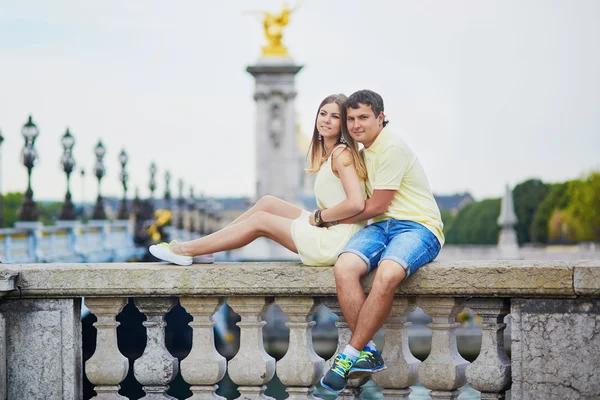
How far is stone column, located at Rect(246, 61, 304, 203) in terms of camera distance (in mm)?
61406

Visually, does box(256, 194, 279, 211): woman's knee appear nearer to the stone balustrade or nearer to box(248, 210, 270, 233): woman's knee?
box(248, 210, 270, 233): woman's knee

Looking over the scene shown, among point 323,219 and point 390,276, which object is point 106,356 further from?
point 390,276

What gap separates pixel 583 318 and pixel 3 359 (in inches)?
128

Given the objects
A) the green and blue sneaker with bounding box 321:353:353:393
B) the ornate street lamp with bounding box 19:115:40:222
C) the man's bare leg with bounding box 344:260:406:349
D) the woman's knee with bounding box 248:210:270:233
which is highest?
the ornate street lamp with bounding box 19:115:40:222

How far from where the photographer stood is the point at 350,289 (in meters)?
6.18

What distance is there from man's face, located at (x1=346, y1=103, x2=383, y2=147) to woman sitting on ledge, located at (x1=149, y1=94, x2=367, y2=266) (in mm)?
75

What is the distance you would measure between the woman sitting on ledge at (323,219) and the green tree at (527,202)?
81.3 metres

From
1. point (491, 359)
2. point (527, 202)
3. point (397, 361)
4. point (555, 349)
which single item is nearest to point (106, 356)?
point (397, 361)

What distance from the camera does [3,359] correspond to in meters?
6.65

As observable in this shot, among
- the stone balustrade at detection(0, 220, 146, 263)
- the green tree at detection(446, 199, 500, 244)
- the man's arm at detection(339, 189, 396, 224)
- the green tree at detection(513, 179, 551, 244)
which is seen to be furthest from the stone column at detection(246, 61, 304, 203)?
the man's arm at detection(339, 189, 396, 224)

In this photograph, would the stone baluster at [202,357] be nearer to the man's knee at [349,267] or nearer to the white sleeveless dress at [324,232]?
the white sleeveless dress at [324,232]

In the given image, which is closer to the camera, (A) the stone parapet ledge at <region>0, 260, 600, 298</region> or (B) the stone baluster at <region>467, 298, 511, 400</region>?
(A) the stone parapet ledge at <region>0, 260, 600, 298</region>

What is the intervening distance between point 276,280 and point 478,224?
94.1 m

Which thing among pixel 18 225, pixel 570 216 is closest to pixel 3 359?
pixel 18 225
